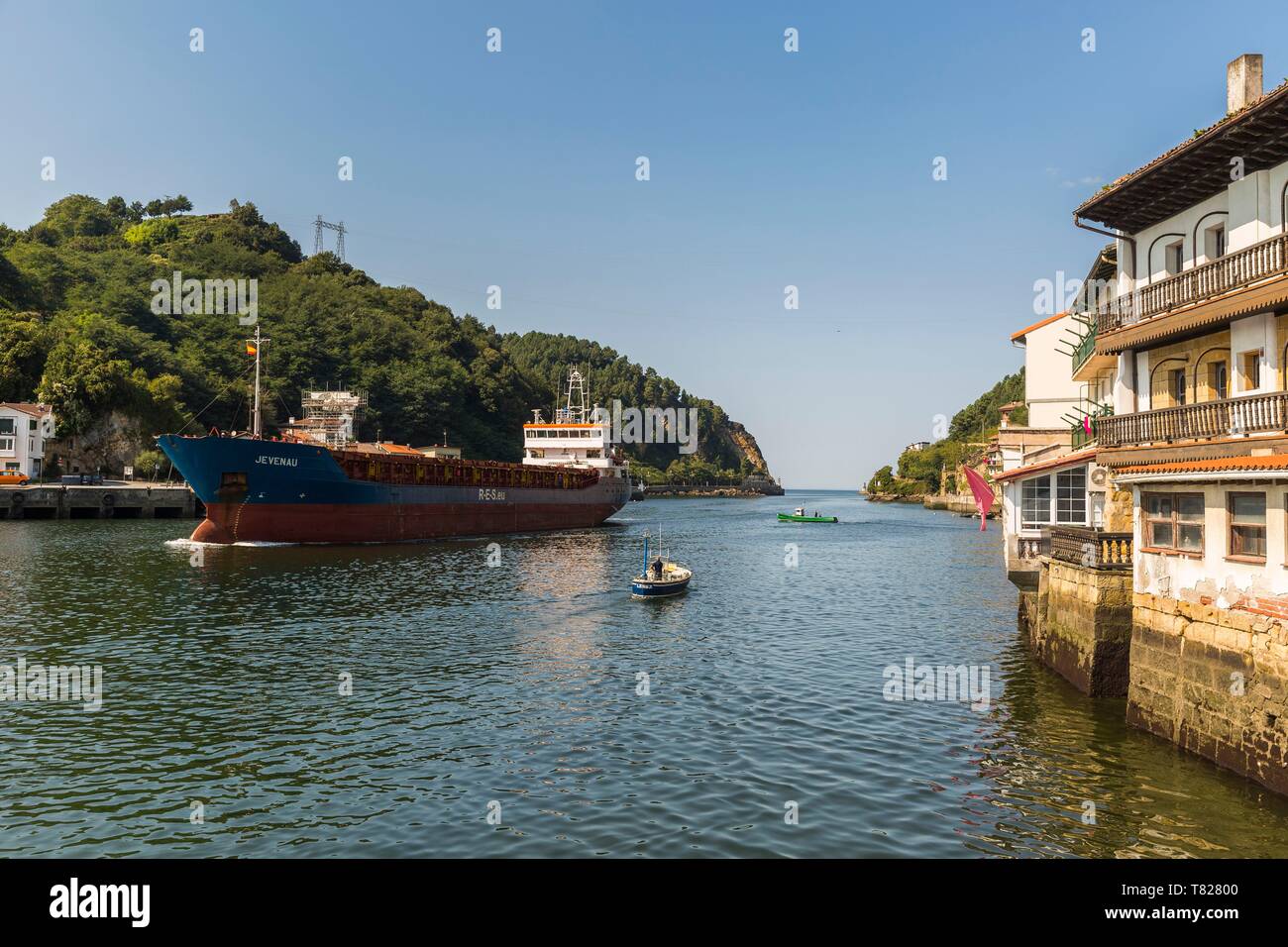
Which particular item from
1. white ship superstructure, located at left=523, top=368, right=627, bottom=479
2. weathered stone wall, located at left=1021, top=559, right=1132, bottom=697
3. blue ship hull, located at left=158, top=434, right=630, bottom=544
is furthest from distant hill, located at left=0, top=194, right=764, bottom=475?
weathered stone wall, located at left=1021, top=559, right=1132, bottom=697

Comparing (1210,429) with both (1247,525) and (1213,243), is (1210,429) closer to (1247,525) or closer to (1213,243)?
(1247,525)

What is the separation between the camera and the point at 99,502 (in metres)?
77.1

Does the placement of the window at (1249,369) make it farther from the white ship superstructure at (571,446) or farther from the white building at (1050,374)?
the white ship superstructure at (571,446)

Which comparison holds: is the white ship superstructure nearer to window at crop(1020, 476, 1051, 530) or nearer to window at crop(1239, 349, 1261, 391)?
Answer: window at crop(1020, 476, 1051, 530)

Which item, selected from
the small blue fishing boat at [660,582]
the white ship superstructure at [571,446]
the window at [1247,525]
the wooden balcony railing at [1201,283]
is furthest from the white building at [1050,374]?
the white ship superstructure at [571,446]

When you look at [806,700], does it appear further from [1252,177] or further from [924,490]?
[924,490]

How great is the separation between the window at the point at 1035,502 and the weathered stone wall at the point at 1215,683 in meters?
10.8

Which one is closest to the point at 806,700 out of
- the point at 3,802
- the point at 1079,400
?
the point at 3,802

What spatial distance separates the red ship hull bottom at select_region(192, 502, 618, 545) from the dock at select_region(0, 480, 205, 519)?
3079cm

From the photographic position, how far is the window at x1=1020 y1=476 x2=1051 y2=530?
2678cm

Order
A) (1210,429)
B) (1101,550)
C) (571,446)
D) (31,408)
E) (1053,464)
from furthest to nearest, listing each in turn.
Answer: (571,446) → (31,408) → (1053,464) → (1101,550) → (1210,429)

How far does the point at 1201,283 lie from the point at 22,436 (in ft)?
333

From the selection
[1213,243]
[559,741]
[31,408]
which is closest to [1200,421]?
[1213,243]
